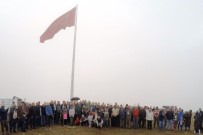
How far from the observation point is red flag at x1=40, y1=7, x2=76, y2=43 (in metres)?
32.2

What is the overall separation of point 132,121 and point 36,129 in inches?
311

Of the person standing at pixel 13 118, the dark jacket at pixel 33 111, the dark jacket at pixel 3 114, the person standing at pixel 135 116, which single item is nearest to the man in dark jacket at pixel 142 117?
the person standing at pixel 135 116

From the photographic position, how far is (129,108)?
96.2 ft

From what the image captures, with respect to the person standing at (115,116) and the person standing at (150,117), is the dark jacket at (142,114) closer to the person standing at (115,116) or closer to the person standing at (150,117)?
the person standing at (150,117)

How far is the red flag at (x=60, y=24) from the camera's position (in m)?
32.2

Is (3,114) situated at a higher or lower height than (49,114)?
higher

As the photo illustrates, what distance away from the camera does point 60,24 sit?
32.9m

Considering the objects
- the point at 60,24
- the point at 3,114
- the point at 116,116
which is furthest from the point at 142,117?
the point at 60,24

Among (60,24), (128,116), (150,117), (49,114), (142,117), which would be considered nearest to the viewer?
(49,114)

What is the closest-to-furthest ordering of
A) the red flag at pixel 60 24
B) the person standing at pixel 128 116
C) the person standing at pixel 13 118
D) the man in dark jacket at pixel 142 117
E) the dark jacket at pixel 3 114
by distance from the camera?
the dark jacket at pixel 3 114
the person standing at pixel 13 118
the man in dark jacket at pixel 142 117
the person standing at pixel 128 116
the red flag at pixel 60 24

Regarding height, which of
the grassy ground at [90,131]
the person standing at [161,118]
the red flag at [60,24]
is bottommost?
the grassy ground at [90,131]

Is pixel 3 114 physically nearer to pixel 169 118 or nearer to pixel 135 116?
pixel 135 116

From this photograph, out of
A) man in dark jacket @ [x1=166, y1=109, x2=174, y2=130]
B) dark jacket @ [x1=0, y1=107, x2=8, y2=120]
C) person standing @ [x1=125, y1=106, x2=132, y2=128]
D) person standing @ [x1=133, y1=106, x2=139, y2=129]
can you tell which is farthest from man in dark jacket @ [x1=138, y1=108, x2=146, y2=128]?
dark jacket @ [x1=0, y1=107, x2=8, y2=120]

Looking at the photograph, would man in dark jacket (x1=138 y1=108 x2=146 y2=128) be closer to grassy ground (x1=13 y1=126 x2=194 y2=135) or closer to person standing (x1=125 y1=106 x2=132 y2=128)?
person standing (x1=125 y1=106 x2=132 y2=128)
